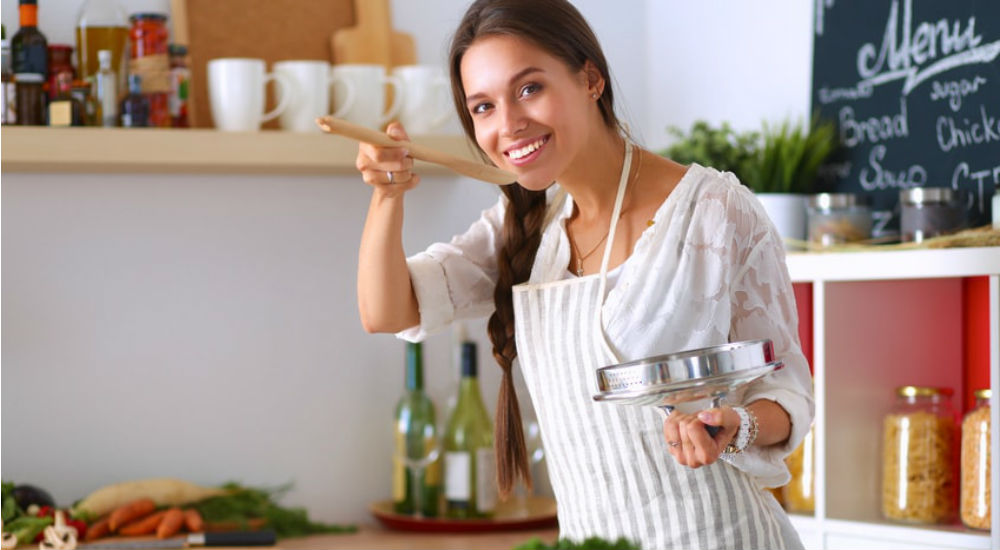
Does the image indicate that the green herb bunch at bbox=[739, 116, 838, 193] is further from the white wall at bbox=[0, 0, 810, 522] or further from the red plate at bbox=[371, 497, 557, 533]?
the red plate at bbox=[371, 497, 557, 533]

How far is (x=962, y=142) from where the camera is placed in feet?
6.17

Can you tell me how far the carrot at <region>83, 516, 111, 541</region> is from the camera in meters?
2.02

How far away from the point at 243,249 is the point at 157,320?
0.66ft

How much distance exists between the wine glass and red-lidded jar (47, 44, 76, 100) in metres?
0.87

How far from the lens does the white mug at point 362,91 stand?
2166 millimetres

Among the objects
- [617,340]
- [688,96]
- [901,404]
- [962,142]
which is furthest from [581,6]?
[617,340]

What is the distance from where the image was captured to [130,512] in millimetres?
2078

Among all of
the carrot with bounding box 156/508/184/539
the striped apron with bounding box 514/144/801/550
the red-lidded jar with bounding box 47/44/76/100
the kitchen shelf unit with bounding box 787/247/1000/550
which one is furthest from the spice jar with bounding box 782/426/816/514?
the red-lidded jar with bounding box 47/44/76/100

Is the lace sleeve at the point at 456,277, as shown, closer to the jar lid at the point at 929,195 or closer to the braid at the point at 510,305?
the braid at the point at 510,305

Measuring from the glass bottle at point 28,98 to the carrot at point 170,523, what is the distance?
67cm

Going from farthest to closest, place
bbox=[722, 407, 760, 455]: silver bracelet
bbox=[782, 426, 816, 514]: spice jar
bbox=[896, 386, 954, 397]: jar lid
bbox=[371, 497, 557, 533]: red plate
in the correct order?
bbox=[371, 497, 557, 533]: red plate, bbox=[782, 426, 816, 514]: spice jar, bbox=[896, 386, 954, 397]: jar lid, bbox=[722, 407, 760, 455]: silver bracelet

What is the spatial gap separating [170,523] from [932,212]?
50.6 inches

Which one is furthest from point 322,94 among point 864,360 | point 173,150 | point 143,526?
point 864,360

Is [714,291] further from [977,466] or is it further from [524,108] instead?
[977,466]
